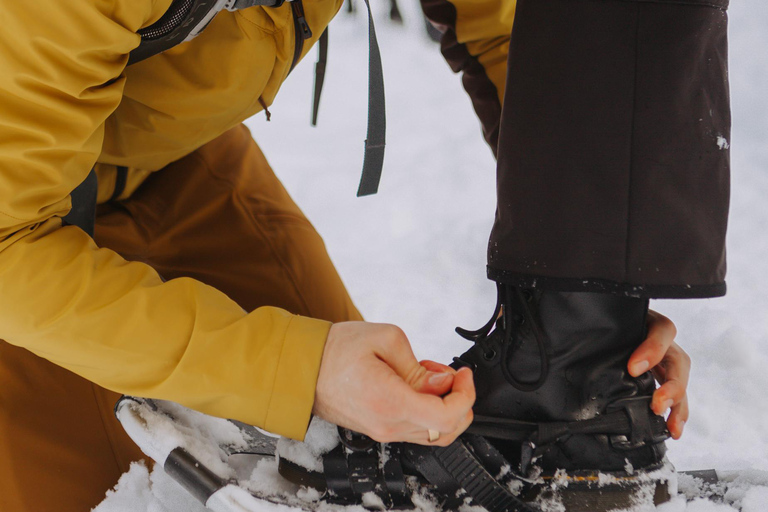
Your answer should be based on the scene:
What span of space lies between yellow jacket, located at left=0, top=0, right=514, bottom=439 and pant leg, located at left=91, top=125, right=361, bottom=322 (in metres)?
0.33

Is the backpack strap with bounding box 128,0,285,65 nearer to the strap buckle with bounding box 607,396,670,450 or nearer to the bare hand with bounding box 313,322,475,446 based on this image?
the bare hand with bounding box 313,322,475,446

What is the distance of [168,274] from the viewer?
964 millimetres

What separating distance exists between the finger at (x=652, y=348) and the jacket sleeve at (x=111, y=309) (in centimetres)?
31

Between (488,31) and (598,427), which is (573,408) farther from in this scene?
(488,31)

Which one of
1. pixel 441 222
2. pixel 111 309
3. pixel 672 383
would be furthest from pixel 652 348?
pixel 441 222

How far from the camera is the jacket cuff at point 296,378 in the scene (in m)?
0.61

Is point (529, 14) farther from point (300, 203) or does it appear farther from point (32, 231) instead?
point (300, 203)

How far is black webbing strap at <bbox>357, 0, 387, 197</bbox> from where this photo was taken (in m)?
0.83

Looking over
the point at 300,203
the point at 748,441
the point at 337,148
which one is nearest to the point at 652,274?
the point at 748,441

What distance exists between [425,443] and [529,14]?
407 mm

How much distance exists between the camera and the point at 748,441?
96 cm

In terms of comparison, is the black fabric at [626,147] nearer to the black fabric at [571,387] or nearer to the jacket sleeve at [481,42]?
the black fabric at [571,387]

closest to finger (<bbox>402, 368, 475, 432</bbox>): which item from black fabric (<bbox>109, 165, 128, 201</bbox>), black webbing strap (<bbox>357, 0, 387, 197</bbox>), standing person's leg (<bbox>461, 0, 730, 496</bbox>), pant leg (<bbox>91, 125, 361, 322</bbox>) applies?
standing person's leg (<bbox>461, 0, 730, 496</bbox>)

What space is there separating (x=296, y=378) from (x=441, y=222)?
0.98m
